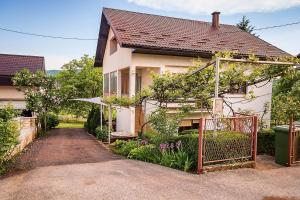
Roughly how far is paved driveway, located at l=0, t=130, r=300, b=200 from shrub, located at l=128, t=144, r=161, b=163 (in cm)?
120

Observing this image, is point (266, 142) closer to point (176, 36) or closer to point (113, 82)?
point (176, 36)

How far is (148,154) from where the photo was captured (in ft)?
32.1

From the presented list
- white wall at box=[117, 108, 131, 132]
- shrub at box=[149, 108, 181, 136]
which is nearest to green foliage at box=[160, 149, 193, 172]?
shrub at box=[149, 108, 181, 136]

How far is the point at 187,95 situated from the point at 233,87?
1715 mm

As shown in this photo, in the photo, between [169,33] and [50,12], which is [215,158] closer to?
[169,33]

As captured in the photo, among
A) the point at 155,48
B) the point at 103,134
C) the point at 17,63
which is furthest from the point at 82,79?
the point at 155,48

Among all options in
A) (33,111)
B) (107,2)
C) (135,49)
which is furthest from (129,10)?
(33,111)

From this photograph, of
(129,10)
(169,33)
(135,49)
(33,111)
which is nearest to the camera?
(135,49)

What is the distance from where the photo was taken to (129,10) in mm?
19594

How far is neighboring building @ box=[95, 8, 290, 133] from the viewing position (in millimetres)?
14898

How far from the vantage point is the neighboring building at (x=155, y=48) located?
587 inches

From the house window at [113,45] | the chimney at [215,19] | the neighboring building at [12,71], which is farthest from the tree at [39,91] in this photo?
the chimney at [215,19]

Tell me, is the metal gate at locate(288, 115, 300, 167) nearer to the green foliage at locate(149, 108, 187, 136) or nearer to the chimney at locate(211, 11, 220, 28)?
the green foliage at locate(149, 108, 187, 136)

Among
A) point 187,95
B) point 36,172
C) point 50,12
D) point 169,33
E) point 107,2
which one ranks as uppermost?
point 107,2
